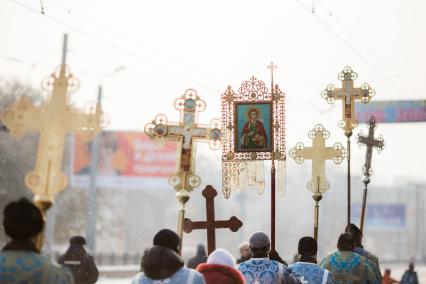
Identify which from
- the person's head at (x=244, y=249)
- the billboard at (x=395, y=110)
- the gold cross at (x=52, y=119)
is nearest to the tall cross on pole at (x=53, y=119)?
the gold cross at (x=52, y=119)

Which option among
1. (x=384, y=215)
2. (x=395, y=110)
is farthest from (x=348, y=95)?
(x=384, y=215)

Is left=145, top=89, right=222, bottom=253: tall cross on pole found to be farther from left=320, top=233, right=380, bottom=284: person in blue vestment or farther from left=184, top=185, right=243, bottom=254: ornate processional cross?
left=320, top=233, right=380, bottom=284: person in blue vestment

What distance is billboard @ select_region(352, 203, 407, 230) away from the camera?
91.9 metres

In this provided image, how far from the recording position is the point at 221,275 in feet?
23.5

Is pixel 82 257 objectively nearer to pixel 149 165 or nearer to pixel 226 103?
pixel 226 103

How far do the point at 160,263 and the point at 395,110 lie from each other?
682 inches

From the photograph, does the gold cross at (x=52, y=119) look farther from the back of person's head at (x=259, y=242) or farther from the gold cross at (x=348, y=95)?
the gold cross at (x=348, y=95)

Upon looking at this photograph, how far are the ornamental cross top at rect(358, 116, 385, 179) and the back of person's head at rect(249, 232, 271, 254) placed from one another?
4602 mm

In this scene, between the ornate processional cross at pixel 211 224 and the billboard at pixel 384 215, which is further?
the billboard at pixel 384 215

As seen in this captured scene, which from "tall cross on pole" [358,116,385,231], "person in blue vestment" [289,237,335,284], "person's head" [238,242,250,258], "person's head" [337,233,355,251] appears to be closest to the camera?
"person in blue vestment" [289,237,335,284]

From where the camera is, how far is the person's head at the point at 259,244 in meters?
8.20

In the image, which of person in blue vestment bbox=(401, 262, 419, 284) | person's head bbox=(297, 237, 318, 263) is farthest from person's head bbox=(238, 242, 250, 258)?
person in blue vestment bbox=(401, 262, 419, 284)

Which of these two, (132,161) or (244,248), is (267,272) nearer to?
(244,248)

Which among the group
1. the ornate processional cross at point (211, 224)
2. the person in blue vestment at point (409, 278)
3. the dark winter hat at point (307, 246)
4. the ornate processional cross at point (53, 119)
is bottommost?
the person in blue vestment at point (409, 278)
